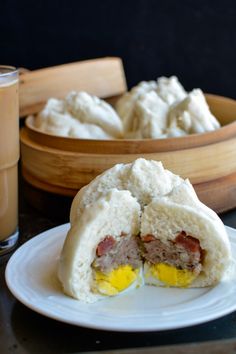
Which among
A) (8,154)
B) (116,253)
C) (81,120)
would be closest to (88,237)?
(116,253)

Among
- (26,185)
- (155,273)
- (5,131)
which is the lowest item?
(26,185)

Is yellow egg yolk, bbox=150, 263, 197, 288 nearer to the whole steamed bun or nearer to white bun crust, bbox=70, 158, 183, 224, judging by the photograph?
white bun crust, bbox=70, 158, 183, 224

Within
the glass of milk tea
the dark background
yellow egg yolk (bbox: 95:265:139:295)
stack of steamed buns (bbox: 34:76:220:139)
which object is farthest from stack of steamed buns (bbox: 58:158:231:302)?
the dark background

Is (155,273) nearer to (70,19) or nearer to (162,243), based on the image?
(162,243)

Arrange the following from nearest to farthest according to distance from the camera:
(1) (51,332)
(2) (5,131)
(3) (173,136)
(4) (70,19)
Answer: (1) (51,332) → (2) (5,131) → (3) (173,136) → (4) (70,19)

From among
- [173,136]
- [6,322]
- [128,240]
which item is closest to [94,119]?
[173,136]
